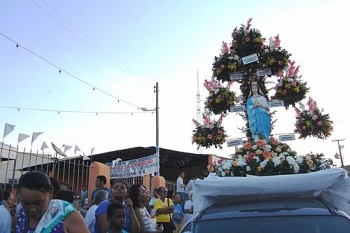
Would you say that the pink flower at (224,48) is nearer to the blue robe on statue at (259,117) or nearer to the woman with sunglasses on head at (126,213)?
the blue robe on statue at (259,117)

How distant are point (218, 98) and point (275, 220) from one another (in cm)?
524

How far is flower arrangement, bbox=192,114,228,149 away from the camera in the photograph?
25.6 feet

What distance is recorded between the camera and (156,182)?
1567cm

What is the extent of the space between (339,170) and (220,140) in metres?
3.97

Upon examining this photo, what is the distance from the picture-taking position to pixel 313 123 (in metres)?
7.36

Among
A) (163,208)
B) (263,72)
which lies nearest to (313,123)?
(263,72)

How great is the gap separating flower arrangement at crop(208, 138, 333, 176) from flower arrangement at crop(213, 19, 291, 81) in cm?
263

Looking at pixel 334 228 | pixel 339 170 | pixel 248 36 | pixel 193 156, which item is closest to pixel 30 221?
pixel 334 228

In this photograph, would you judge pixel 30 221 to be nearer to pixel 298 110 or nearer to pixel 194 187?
pixel 194 187

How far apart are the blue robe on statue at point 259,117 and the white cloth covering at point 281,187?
3441 millimetres

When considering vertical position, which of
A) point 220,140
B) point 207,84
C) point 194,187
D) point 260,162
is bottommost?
point 194,187

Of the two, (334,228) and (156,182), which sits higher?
(156,182)

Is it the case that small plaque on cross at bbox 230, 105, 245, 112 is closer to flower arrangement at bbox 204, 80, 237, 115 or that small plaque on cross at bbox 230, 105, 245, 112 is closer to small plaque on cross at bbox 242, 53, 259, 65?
flower arrangement at bbox 204, 80, 237, 115

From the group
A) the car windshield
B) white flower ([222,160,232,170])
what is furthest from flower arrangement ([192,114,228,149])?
the car windshield
